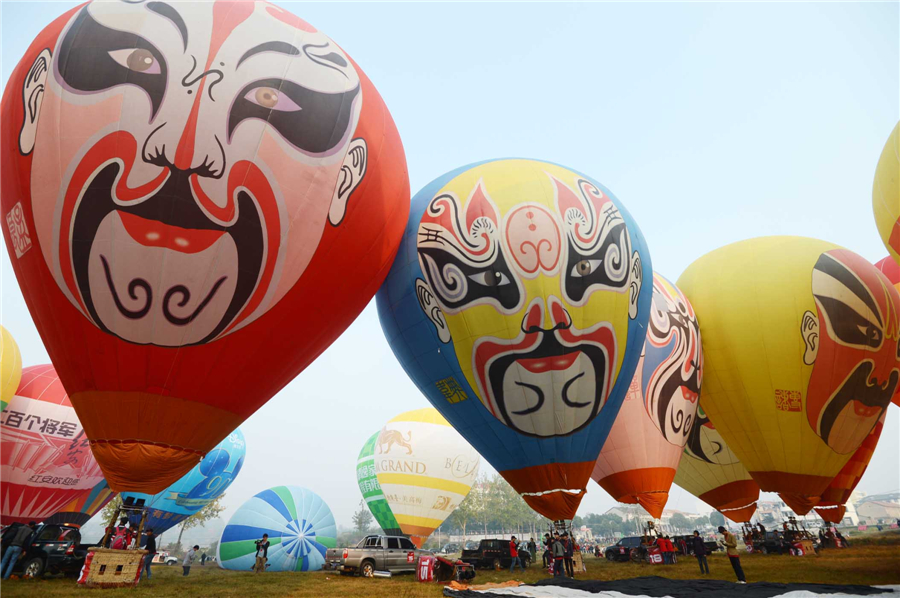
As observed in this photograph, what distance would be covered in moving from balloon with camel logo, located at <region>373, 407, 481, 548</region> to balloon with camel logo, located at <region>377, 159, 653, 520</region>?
1275 cm

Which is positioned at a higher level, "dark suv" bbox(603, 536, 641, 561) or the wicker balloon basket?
"dark suv" bbox(603, 536, 641, 561)

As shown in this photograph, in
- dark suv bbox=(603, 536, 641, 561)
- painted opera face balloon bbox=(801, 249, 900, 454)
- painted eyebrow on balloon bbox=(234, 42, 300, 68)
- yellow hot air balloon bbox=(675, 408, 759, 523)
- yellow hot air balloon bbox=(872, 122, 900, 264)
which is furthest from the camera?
dark suv bbox=(603, 536, 641, 561)

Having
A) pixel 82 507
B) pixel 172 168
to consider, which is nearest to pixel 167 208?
pixel 172 168

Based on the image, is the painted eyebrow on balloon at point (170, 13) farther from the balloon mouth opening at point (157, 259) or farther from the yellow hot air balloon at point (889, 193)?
the yellow hot air balloon at point (889, 193)

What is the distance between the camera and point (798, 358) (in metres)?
15.4

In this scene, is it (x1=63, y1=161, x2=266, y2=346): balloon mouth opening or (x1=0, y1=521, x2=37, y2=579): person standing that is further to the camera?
(x1=0, y1=521, x2=37, y2=579): person standing

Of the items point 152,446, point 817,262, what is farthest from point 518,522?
point 152,446

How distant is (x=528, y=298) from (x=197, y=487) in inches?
774

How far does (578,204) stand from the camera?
483 inches

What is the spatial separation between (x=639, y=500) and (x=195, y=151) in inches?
565

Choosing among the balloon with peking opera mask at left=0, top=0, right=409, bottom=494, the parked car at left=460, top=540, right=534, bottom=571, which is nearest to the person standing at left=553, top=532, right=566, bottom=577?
the parked car at left=460, top=540, right=534, bottom=571

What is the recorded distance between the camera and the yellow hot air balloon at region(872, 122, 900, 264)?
39.0ft

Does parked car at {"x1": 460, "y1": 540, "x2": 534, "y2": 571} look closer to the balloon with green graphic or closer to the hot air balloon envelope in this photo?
the balloon with green graphic

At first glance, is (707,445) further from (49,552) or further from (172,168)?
(49,552)
